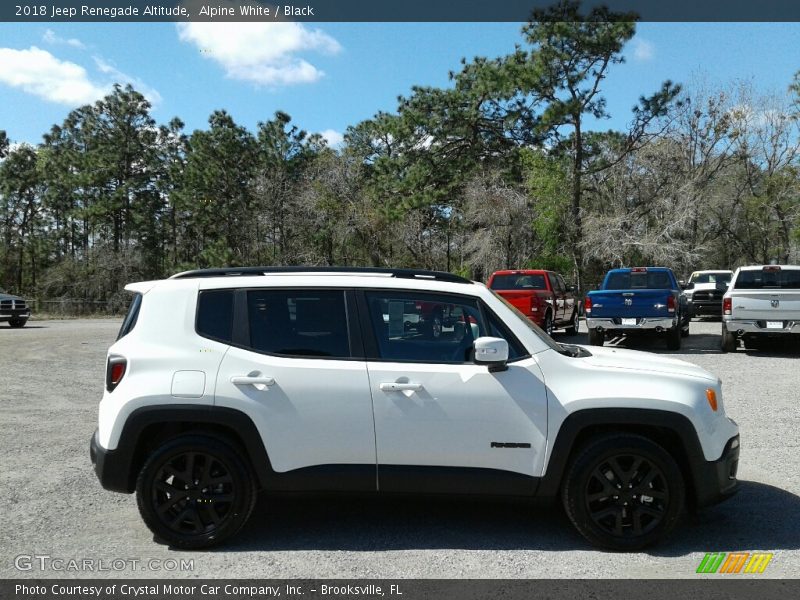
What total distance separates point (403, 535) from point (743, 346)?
1553 cm

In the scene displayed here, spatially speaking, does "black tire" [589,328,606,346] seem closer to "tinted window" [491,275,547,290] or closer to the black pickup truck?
"tinted window" [491,275,547,290]

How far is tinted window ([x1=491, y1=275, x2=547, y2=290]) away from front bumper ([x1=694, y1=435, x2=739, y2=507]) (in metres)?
13.9

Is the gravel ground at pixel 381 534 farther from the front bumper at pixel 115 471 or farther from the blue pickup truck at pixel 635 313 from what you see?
the blue pickup truck at pixel 635 313

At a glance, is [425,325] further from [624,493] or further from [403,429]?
[624,493]

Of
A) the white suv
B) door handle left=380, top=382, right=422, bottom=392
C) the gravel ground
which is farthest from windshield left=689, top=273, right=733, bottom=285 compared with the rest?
door handle left=380, top=382, right=422, bottom=392

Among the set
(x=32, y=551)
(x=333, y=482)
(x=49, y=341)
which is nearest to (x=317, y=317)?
(x=333, y=482)

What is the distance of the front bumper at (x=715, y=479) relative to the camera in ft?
14.4

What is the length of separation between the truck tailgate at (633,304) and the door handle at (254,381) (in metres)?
12.7

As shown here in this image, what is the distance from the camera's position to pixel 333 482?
442cm

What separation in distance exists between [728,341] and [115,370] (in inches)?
566

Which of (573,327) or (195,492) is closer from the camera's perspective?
(195,492)

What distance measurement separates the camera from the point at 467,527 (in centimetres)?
484

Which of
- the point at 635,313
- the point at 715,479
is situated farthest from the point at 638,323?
the point at 715,479

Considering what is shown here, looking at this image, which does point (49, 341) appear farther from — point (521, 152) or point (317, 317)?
point (521, 152)
